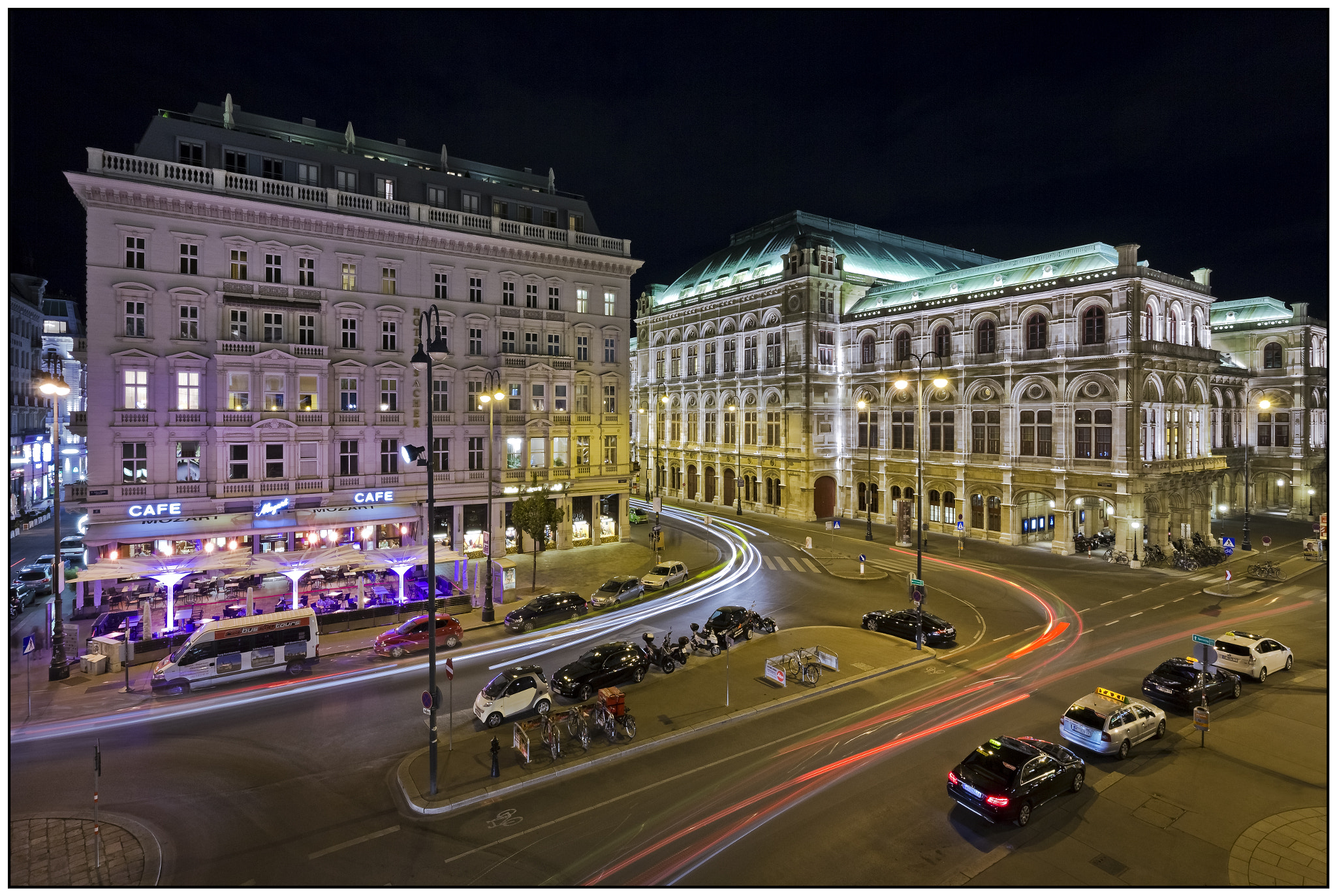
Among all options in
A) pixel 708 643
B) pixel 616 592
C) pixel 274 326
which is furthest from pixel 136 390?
pixel 708 643

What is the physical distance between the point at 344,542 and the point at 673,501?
42.1 meters

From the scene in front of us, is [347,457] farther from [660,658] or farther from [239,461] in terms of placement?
[660,658]

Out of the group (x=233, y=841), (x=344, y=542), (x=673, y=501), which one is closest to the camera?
(x=233, y=841)

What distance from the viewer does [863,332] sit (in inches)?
2345

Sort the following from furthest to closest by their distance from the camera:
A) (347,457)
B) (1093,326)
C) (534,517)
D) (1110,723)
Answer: (1093,326) → (347,457) → (534,517) → (1110,723)

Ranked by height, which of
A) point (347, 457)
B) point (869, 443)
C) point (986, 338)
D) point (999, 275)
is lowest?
point (347, 457)

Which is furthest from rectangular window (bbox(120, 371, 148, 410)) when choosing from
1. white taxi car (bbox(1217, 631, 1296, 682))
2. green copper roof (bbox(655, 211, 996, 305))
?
green copper roof (bbox(655, 211, 996, 305))

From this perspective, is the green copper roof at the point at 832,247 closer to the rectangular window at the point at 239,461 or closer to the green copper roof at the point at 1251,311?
the green copper roof at the point at 1251,311

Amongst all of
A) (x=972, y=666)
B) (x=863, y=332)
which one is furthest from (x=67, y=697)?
(x=863, y=332)

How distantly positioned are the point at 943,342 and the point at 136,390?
53435mm

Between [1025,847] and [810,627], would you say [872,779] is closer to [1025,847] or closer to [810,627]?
[1025,847]

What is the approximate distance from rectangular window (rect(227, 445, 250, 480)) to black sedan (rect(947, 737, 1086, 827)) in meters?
37.2

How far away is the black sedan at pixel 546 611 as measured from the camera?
30.1 meters

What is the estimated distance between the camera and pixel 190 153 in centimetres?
3659
